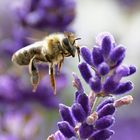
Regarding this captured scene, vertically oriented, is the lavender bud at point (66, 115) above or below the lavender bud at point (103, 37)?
below

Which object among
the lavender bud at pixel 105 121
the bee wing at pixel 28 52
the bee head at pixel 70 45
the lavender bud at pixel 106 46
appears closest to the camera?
the lavender bud at pixel 105 121

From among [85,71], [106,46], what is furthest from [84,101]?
[106,46]


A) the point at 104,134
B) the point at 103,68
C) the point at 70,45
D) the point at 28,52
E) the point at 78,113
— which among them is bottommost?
the point at 104,134

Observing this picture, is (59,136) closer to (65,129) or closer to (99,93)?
(65,129)

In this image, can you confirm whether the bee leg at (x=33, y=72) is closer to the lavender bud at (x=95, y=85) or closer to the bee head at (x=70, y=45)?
the bee head at (x=70, y=45)

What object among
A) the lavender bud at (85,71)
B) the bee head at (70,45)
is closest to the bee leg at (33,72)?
the bee head at (70,45)

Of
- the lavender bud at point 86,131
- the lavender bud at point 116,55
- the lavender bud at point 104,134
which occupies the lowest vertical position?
the lavender bud at point 104,134
